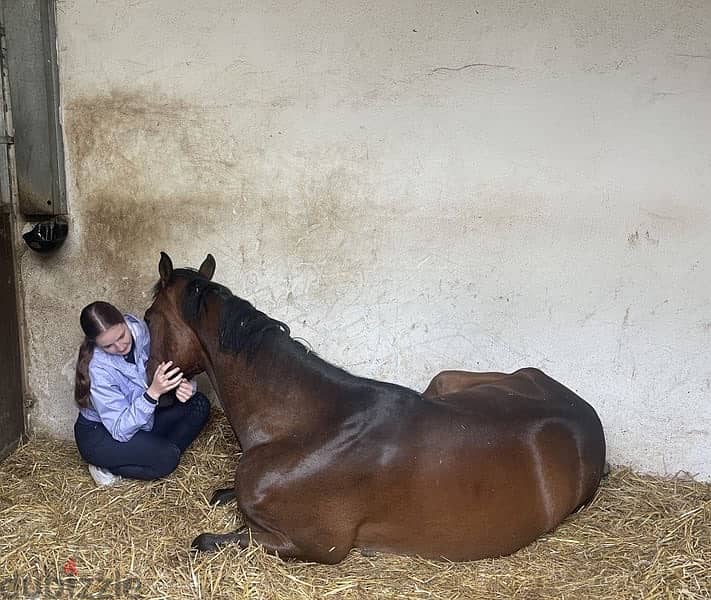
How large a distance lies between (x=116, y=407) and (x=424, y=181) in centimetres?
191

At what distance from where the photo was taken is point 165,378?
118 inches

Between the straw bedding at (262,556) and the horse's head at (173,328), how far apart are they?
700 millimetres

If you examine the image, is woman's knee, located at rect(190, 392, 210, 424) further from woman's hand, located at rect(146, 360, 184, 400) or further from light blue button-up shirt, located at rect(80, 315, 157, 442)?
woman's hand, located at rect(146, 360, 184, 400)

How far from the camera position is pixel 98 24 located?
3.71 metres

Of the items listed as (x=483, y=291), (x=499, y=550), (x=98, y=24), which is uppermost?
(x=98, y=24)

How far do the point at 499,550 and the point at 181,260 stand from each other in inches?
89.6

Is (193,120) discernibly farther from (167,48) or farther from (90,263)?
(90,263)

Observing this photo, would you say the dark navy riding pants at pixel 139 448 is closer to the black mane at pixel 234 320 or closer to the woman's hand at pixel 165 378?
the woman's hand at pixel 165 378

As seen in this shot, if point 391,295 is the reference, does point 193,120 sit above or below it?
above

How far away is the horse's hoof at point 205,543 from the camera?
2.82m

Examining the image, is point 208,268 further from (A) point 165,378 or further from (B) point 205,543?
(B) point 205,543

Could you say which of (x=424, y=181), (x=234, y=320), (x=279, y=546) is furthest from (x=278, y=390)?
(x=424, y=181)

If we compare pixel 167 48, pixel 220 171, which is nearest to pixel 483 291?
pixel 220 171

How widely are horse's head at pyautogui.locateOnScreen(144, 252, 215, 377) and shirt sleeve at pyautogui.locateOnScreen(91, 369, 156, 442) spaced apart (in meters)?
0.21
